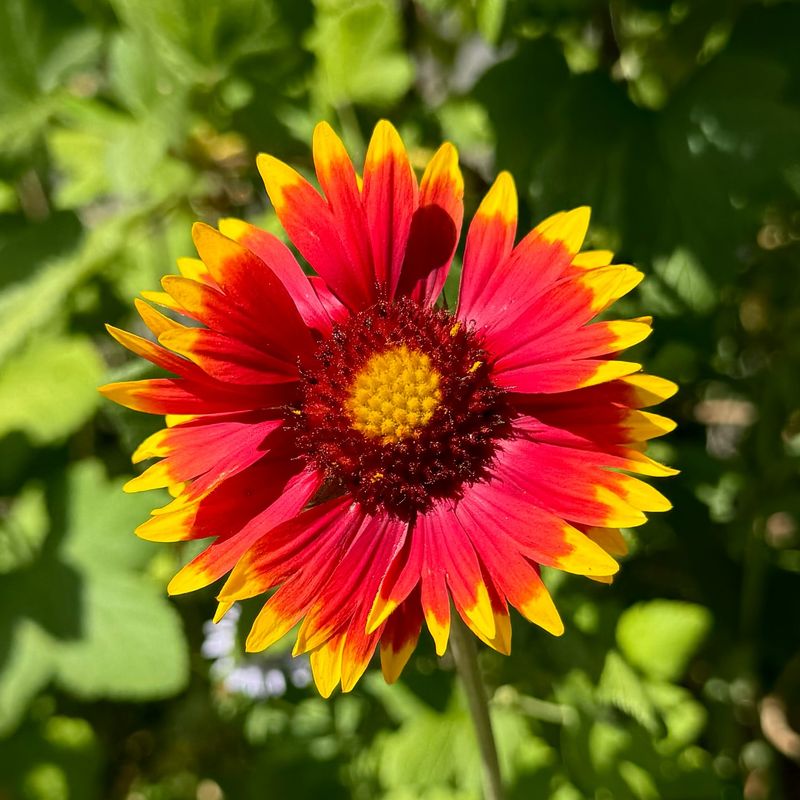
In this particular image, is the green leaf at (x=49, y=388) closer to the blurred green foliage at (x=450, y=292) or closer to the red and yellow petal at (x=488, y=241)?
the blurred green foliage at (x=450, y=292)

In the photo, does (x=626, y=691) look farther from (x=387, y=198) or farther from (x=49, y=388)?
(x=49, y=388)

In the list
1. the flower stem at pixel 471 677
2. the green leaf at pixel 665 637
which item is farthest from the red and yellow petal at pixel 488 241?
the green leaf at pixel 665 637

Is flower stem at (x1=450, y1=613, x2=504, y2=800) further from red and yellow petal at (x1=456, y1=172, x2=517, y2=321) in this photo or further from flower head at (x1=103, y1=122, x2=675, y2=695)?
red and yellow petal at (x1=456, y1=172, x2=517, y2=321)

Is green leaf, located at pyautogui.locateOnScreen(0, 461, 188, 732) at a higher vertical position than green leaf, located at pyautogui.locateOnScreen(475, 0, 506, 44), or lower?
lower

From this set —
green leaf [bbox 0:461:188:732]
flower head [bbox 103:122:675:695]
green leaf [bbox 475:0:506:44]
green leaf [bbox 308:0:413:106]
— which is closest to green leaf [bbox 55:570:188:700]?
green leaf [bbox 0:461:188:732]

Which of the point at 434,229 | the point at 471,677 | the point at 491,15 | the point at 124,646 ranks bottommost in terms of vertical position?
the point at 124,646

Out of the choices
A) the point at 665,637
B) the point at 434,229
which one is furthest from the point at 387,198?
the point at 665,637
